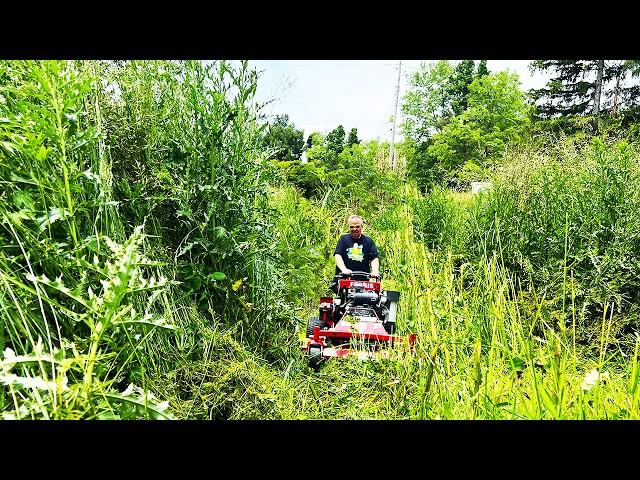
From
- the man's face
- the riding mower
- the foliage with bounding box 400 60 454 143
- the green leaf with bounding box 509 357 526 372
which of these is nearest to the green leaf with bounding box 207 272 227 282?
the riding mower

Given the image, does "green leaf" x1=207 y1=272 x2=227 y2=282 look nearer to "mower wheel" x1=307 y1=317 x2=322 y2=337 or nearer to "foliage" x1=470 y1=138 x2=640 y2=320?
"mower wheel" x1=307 y1=317 x2=322 y2=337

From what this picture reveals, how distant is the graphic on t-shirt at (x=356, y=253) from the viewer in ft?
17.4

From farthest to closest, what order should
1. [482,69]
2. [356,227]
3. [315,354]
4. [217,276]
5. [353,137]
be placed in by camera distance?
[482,69] < [353,137] < [356,227] < [315,354] < [217,276]

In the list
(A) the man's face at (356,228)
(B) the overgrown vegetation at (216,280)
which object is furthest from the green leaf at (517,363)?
(A) the man's face at (356,228)

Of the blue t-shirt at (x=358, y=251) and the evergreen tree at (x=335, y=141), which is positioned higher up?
the evergreen tree at (x=335, y=141)

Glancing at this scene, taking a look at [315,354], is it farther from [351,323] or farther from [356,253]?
[356,253]

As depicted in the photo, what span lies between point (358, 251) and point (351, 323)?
157 cm

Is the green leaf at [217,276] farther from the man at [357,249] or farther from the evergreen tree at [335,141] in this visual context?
the evergreen tree at [335,141]

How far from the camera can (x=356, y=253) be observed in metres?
5.31

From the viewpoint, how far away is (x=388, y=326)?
163 inches

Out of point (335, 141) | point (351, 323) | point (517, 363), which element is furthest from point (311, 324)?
point (335, 141)

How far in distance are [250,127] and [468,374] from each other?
2283mm

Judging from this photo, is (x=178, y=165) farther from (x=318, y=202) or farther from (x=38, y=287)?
(x=318, y=202)

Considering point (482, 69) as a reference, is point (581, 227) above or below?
below
